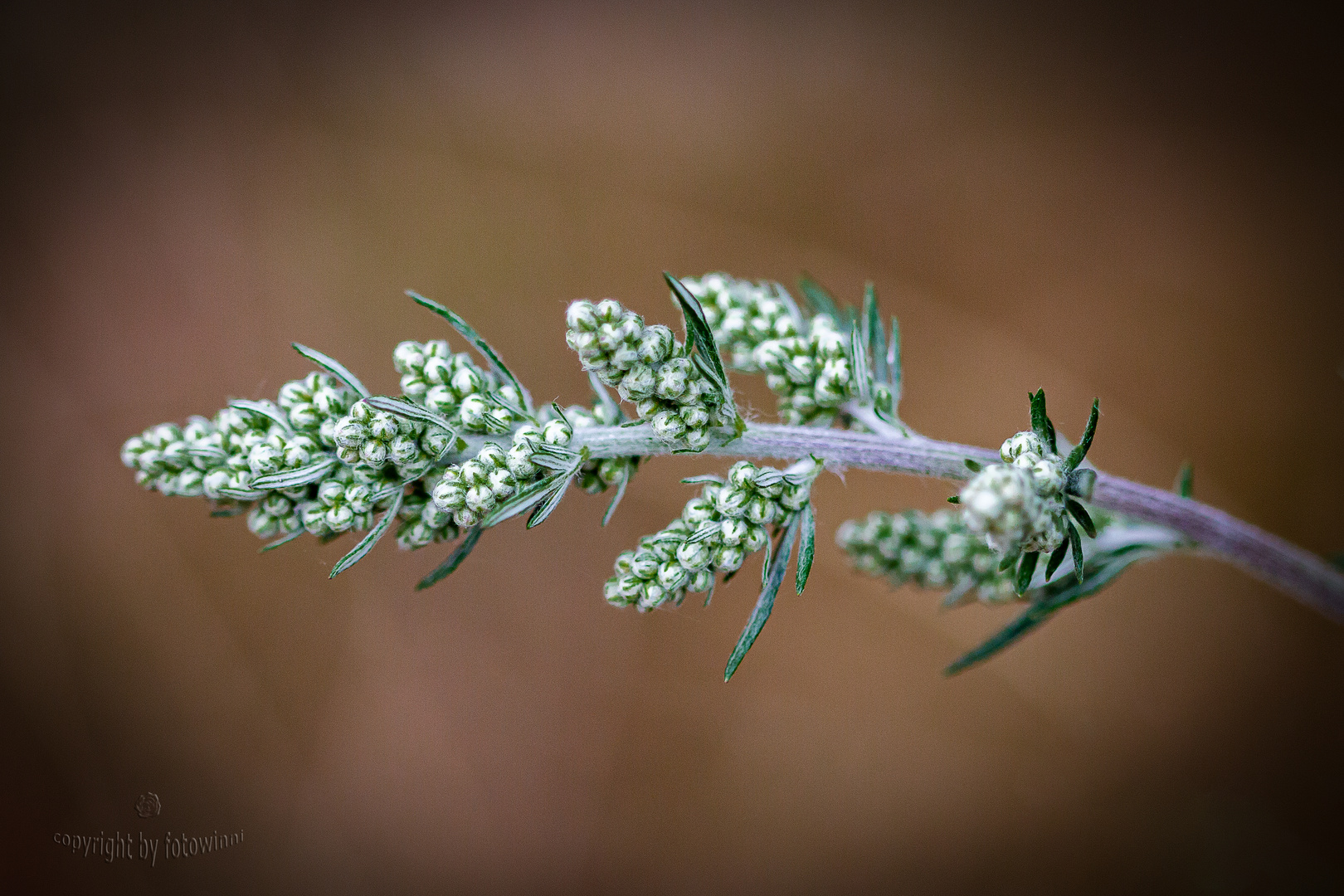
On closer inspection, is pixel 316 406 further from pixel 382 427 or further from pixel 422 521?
pixel 422 521

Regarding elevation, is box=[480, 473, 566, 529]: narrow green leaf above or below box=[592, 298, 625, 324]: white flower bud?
below

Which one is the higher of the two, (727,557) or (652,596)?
(727,557)

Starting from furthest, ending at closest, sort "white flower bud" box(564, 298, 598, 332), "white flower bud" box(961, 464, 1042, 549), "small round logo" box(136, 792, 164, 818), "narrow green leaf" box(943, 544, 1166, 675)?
"small round logo" box(136, 792, 164, 818) → "narrow green leaf" box(943, 544, 1166, 675) → "white flower bud" box(564, 298, 598, 332) → "white flower bud" box(961, 464, 1042, 549)

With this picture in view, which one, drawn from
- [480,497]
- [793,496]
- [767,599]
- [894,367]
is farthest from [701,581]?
[894,367]

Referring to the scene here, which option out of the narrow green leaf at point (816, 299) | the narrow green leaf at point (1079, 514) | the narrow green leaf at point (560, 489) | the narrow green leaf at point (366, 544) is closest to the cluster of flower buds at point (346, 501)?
the narrow green leaf at point (366, 544)

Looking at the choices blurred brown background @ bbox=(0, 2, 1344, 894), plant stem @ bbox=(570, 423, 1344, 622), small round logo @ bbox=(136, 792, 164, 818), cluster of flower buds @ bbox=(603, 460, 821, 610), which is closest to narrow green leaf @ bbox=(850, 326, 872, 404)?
plant stem @ bbox=(570, 423, 1344, 622)

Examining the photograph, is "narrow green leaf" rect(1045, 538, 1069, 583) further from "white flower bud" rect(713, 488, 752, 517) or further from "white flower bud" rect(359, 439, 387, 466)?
"white flower bud" rect(359, 439, 387, 466)

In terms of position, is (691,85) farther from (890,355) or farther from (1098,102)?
(890,355)
